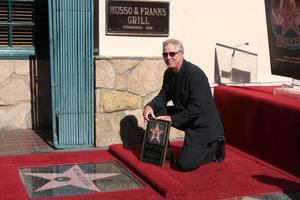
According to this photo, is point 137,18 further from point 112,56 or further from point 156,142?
point 156,142

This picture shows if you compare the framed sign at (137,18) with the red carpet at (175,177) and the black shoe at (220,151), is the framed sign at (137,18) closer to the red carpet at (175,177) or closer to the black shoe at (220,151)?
the red carpet at (175,177)

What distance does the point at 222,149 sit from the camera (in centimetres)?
534

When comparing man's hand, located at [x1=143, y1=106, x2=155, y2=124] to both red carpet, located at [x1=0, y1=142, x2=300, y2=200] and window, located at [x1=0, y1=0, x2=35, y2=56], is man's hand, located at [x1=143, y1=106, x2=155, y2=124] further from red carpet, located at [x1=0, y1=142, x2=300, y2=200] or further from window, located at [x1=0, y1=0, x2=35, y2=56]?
window, located at [x1=0, y1=0, x2=35, y2=56]

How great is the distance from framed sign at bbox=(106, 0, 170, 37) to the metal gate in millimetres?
286

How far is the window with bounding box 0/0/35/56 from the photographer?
A: 641 centimetres

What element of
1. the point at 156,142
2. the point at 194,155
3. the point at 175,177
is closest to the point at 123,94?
the point at 156,142

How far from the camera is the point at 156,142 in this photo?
5.12 m

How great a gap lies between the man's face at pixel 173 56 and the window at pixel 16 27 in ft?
7.62

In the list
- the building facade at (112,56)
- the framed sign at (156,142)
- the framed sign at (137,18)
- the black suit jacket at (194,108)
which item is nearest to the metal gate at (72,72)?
the building facade at (112,56)

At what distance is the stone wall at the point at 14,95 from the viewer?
6.57 meters

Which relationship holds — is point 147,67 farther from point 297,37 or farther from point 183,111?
point 297,37

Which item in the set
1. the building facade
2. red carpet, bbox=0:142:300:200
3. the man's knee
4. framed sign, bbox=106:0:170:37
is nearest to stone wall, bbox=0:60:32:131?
the building facade

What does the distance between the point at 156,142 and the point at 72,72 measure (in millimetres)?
1430

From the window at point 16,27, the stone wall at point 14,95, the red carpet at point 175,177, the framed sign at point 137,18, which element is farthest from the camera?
the stone wall at point 14,95
